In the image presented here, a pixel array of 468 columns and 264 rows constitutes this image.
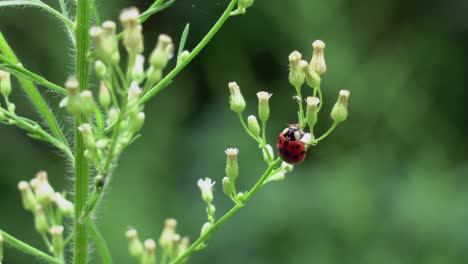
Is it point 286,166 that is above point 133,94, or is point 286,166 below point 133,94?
below

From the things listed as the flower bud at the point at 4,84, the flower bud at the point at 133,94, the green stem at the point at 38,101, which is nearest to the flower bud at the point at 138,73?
the flower bud at the point at 133,94

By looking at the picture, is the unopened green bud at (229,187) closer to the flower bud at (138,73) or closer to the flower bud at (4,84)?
the flower bud at (138,73)

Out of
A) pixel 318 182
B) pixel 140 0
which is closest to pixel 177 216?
pixel 318 182

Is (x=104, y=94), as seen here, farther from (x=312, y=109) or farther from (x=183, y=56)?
(x=312, y=109)

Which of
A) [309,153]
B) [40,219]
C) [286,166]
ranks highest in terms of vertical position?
[40,219]

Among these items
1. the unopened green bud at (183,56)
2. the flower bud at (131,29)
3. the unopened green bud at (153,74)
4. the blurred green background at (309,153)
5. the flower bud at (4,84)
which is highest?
the flower bud at (4,84)

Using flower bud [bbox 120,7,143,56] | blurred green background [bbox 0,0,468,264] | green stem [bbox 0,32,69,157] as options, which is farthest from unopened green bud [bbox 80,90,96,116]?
blurred green background [bbox 0,0,468,264]

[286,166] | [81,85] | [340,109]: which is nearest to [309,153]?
[286,166]
